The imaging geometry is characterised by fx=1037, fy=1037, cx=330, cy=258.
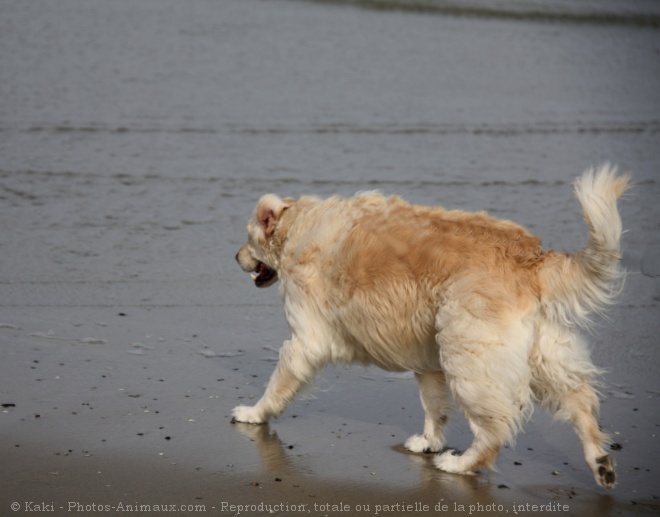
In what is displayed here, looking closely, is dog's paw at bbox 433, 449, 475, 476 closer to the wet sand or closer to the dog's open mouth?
the wet sand

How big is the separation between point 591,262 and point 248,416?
2023 millimetres

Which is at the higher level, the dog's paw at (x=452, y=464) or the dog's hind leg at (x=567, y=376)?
the dog's hind leg at (x=567, y=376)

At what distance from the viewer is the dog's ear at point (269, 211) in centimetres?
596

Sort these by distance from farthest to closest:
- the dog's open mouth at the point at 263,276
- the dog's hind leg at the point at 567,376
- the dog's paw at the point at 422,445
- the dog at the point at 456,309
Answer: the dog's open mouth at the point at 263,276 → the dog's paw at the point at 422,445 → the dog's hind leg at the point at 567,376 → the dog at the point at 456,309

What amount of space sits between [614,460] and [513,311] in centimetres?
87

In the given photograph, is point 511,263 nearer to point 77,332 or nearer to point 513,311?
point 513,311

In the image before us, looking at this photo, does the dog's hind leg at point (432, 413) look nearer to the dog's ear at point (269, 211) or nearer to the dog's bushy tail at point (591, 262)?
the dog's bushy tail at point (591, 262)

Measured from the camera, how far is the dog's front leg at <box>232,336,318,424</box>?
18.3ft

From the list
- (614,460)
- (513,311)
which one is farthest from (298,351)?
(614,460)

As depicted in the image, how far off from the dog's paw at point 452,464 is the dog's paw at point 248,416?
3.32 feet

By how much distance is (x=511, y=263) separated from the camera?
505 cm

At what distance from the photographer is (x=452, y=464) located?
514 centimetres

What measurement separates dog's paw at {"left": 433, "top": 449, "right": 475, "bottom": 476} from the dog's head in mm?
1539

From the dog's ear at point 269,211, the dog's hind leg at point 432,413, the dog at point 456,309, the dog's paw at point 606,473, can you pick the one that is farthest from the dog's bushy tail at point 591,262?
the dog's ear at point 269,211
